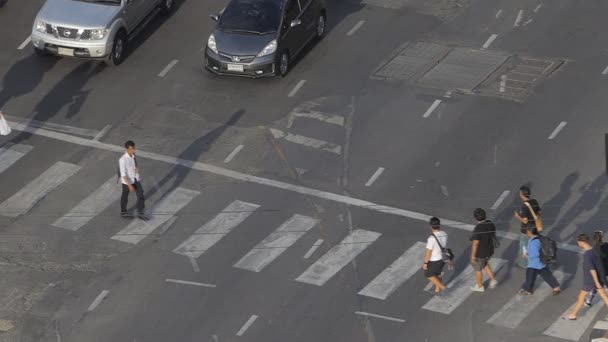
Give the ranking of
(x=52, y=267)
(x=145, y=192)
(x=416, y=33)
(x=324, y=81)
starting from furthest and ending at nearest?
1. (x=416, y=33)
2. (x=324, y=81)
3. (x=145, y=192)
4. (x=52, y=267)

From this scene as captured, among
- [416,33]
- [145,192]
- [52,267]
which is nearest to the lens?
[52,267]

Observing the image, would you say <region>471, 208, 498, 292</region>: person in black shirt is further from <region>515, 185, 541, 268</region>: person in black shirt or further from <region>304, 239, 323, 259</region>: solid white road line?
<region>304, 239, 323, 259</region>: solid white road line

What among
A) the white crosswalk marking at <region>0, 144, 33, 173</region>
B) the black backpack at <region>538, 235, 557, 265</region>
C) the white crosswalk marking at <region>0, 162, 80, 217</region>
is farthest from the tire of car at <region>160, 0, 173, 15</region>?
the black backpack at <region>538, 235, 557, 265</region>

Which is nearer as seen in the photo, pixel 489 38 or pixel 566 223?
pixel 566 223

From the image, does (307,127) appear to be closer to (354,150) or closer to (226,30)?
(354,150)

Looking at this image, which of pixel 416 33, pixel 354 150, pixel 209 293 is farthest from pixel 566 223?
pixel 416 33

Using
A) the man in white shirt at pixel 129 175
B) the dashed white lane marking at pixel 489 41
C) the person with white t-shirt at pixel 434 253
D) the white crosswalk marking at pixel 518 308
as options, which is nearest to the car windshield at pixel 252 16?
the dashed white lane marking at pixel 489 41

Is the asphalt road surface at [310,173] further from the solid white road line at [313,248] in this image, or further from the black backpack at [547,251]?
the black backpack at [547,251]

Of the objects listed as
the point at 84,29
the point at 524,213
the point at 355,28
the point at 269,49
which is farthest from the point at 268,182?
the point at 355,28
